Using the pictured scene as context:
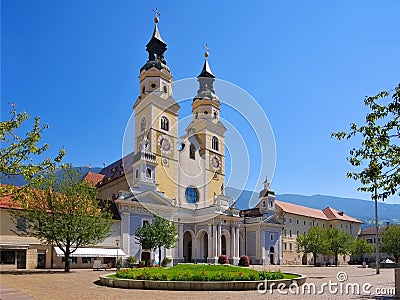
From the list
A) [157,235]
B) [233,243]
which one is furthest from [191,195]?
[157,235]

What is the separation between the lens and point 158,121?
2479 inches

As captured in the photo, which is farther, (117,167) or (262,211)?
(262,211)

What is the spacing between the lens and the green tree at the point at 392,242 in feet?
264

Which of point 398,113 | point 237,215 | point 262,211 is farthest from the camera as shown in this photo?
point 262,211

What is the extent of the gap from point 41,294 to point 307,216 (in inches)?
3084

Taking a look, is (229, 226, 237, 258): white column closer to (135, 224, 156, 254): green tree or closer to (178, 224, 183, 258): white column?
(178, 224, 183, 258): white column

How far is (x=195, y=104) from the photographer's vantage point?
74.8 meters

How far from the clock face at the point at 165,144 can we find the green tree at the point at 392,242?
46333mm

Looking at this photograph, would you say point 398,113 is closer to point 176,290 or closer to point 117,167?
point 176,290

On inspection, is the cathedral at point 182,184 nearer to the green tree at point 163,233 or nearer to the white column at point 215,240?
the white column at point 215,240

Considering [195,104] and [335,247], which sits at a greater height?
[195,104]

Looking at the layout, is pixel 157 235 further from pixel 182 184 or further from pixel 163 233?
pixel 182 184

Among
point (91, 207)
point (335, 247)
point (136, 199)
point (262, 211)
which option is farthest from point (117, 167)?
point (335, 247)

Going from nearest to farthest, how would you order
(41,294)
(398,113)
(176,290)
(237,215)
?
(398,113), (41,294), (176,290), (237,215)
